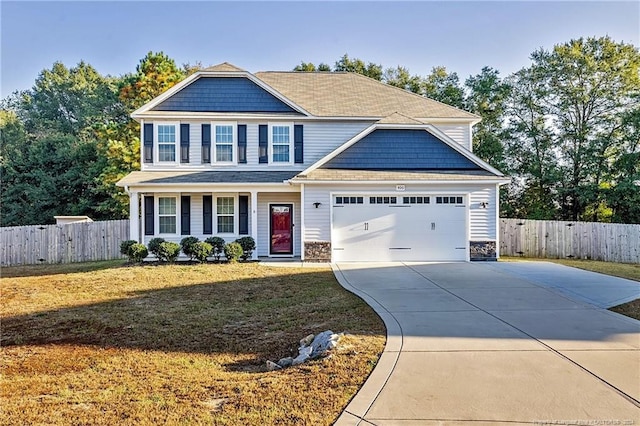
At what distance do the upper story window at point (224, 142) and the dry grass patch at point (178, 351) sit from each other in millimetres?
6710

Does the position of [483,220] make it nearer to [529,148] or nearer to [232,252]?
[232,252]

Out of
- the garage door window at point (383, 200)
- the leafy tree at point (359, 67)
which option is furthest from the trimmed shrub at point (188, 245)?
the leafy tree at point (359, 67)

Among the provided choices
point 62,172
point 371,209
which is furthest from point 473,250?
point 62,172

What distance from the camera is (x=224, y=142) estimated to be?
1708 cm

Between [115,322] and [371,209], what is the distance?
9.59 meters

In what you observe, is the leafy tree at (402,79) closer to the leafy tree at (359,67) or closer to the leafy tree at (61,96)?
the leafy tree at (359,67)

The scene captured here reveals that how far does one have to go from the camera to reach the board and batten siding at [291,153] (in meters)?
17.0

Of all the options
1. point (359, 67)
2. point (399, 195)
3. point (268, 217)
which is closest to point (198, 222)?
point (268, 217)

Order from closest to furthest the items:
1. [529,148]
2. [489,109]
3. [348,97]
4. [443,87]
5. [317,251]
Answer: [317,251], [348,97], [529,148], [489,109], [443,87]

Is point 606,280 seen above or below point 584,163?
below

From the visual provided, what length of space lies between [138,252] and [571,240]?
17.3m

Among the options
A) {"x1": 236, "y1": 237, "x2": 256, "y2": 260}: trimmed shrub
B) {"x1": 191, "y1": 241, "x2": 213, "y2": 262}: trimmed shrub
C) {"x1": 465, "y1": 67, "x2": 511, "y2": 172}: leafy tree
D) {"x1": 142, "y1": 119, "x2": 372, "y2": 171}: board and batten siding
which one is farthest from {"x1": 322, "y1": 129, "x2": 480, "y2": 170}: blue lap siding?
{"x1": 465, "y1": 67, "x2": 511, "y2": 172}: leafy tree

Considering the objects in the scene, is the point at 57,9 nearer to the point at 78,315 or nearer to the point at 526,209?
the point at 78,315

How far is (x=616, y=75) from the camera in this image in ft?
79.5
